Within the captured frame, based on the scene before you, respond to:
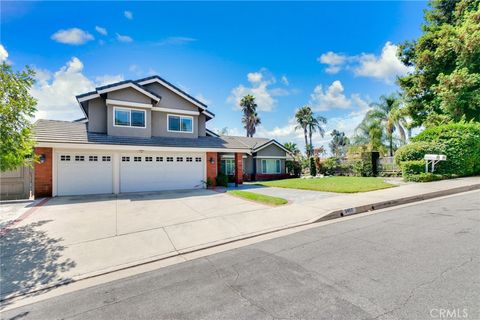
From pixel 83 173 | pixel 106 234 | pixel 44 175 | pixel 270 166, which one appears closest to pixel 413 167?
pixel 270 166

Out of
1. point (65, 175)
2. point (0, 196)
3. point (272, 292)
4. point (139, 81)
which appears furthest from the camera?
point (139, 81)

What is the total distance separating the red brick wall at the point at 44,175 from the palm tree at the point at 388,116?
105 feet

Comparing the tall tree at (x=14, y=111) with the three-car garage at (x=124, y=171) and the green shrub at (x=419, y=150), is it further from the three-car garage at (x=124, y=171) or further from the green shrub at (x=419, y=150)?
the green shrub at (x=419, y=150)

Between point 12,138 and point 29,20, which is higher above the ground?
point 29,20

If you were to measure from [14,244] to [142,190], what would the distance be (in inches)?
342

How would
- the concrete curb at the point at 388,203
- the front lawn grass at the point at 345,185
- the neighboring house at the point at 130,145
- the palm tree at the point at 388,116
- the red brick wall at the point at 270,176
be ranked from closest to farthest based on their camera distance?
the concrete curb at the point at 388,203
the front lawn grass at the point at 345,185
the neighboring house at the point at 130,145
the red brick wall at the point at 270,176
the palm tree at the point at 388,116

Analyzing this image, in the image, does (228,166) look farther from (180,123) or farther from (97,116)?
(97,116)

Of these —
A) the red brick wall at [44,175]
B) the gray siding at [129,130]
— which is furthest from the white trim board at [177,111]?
the red brick wall at [44,175]

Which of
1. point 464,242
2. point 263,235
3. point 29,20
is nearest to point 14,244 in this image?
point 263,235

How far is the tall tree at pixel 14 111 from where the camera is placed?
6.10 meters

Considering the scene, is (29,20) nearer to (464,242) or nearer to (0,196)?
(0,196)

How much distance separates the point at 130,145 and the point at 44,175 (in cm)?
450

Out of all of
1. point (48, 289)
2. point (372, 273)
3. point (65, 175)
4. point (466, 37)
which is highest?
point (466, 37)

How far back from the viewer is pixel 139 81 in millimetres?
15922
